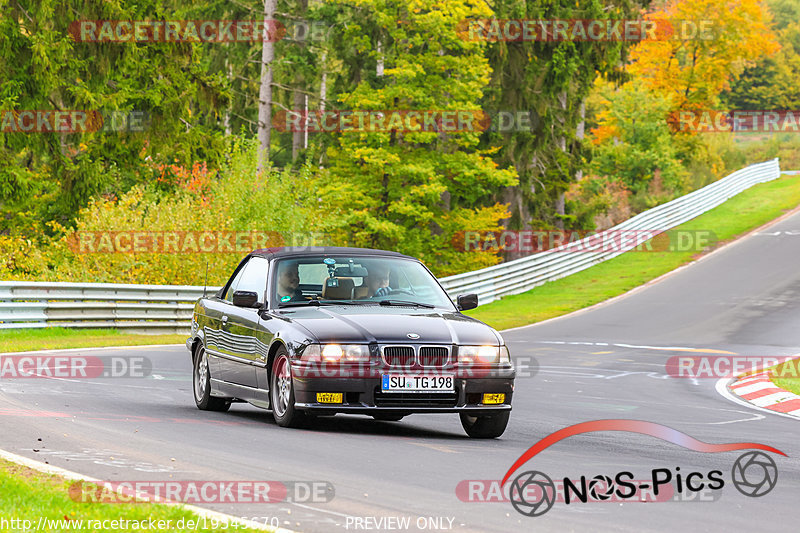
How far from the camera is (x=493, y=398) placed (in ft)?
33.2

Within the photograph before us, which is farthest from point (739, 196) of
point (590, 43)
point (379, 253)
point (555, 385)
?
point (379, 253)

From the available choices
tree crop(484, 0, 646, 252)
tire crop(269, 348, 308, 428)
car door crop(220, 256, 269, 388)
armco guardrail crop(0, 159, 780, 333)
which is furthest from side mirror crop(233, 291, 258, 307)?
tree crop(484, 0, 646, 252)

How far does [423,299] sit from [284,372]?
66.2 inches

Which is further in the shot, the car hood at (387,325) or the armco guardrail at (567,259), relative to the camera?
the armco guardrail at (567,259)

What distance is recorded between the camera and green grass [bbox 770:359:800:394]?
53.9ft

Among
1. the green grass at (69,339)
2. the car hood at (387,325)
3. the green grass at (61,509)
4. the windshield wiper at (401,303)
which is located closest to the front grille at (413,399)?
the car hood at (387,325)

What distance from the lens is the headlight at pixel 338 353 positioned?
31.9 feet

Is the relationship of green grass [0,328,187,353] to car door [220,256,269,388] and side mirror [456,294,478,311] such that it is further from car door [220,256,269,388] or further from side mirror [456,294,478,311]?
side mirror [456,294,478,311]

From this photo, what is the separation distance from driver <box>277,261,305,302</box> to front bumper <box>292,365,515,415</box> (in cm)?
142

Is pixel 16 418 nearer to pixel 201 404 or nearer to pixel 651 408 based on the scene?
pixel 201 404

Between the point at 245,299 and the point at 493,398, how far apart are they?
2.57 metres

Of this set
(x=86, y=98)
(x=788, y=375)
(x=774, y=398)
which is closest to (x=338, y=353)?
(x=774, y=398)

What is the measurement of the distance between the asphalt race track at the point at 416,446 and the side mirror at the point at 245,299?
111 centimetres

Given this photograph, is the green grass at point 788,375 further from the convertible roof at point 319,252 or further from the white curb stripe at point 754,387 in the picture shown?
the convertible roof at point 319,252
